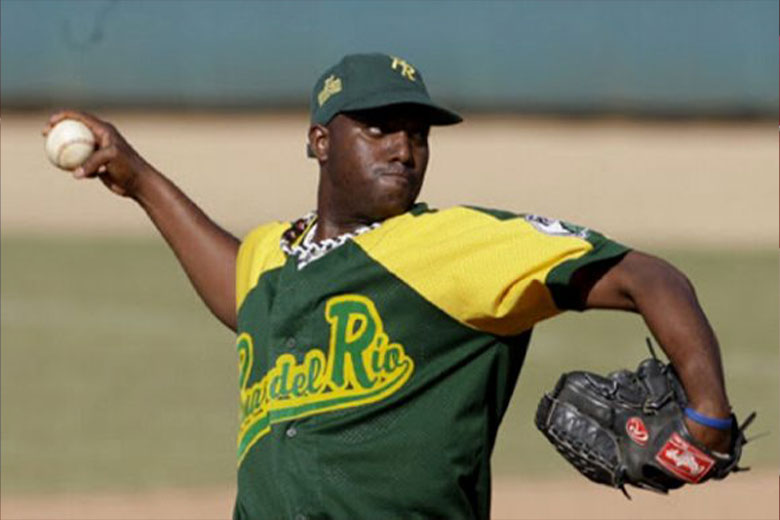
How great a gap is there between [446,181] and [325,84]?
55.9 ft

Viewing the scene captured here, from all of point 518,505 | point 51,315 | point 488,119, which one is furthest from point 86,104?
point 518,505

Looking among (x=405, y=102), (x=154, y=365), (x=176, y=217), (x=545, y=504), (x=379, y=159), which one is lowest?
(x=545, y=504)

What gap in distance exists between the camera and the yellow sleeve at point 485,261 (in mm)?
3844

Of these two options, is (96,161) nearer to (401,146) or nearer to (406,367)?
(401,146)

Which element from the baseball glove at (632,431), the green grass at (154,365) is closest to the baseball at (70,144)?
the baseball glove at (632,431)

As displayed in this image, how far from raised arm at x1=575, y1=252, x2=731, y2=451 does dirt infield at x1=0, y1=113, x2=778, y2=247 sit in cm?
1381

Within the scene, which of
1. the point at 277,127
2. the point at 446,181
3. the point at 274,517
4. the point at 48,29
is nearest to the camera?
the point at 274,517

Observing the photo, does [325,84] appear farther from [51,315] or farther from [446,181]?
[446,181]

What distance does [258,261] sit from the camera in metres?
4.50

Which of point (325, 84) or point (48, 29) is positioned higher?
point (48, 29)

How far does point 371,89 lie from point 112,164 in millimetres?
972

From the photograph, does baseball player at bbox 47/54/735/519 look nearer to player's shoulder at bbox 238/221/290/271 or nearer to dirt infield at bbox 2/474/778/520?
player's shoulder at bbox 238/221/290/271

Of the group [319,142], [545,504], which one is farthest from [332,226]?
[545,504]

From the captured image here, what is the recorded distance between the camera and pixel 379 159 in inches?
164
